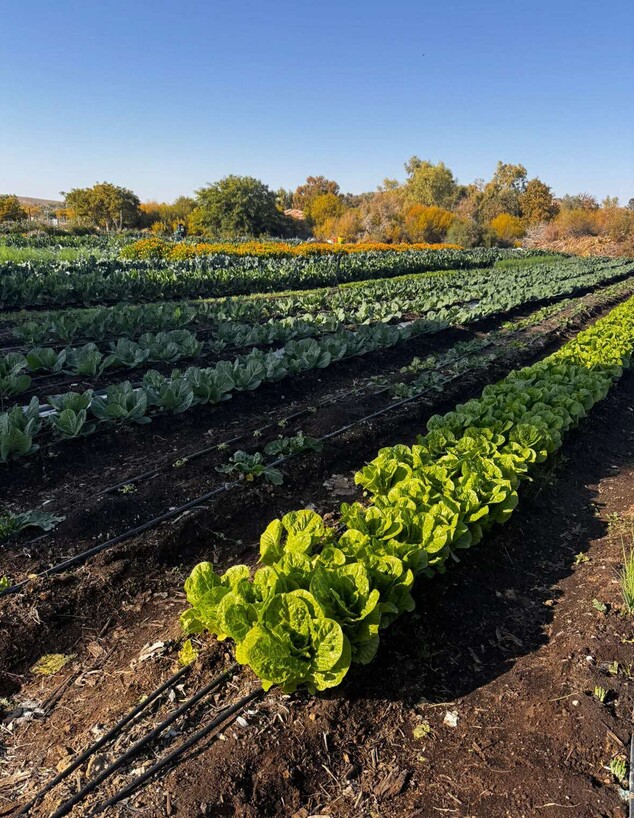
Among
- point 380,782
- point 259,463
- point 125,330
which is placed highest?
point 125,330

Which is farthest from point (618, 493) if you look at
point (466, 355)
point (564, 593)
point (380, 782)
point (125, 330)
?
point (125, 330)

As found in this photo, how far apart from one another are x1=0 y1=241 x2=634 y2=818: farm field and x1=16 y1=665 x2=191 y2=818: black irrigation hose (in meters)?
0.02

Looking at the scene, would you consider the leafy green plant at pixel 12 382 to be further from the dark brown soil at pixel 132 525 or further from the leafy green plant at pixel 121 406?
the dark brown soil at pixel 132 525

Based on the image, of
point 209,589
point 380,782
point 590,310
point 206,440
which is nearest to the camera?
point 380,782

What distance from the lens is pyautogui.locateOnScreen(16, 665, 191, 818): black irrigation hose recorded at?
94.6 inches

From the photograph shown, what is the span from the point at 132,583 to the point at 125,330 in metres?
7.80

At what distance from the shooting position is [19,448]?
502 centimetres

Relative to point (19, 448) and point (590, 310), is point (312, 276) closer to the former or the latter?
point (590, 310)

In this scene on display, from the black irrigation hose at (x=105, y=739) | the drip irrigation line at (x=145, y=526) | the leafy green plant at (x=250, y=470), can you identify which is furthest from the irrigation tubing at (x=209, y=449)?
the black irrigation hose at (x=105, y=739)

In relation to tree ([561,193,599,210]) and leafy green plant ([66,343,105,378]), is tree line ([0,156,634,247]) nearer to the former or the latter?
tree ([561,193,599,210])

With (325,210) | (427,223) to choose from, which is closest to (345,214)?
(325,210)

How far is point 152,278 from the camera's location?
56.3 ft

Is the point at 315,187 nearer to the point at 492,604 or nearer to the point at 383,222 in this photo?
the point at 383,222

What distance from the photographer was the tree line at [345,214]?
50.6 metres
